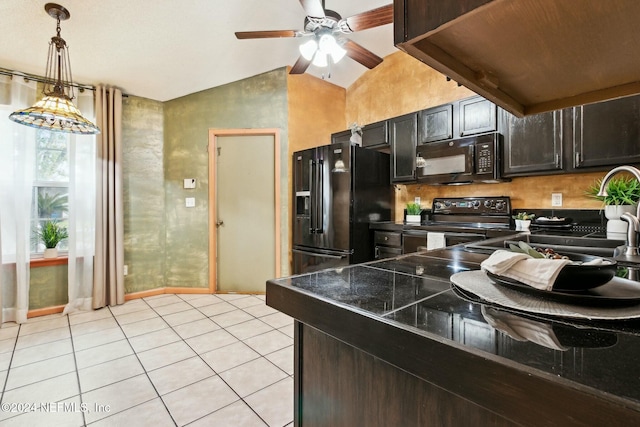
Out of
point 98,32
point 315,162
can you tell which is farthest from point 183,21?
point 315,162

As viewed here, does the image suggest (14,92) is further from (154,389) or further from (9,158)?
(154,389)

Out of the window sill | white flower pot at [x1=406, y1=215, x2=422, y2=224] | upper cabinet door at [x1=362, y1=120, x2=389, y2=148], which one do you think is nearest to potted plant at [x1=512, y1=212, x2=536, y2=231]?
white flower pot at [x1=406, y1=215, x2=422, y2=224]

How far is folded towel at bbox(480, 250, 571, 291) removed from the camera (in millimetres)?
590

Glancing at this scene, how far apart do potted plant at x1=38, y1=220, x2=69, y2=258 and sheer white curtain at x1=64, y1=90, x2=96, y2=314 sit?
0.54 feet

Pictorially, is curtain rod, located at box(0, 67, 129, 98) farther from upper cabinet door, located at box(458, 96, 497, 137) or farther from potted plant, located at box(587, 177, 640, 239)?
potted plant, located at box(587, 177, 640, 239)

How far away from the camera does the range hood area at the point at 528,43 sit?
1.94 ft

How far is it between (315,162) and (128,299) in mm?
2831

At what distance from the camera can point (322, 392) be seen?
2.71ft

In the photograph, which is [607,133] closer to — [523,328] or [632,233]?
[632,233]

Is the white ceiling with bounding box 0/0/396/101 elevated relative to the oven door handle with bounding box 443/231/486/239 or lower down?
elevated

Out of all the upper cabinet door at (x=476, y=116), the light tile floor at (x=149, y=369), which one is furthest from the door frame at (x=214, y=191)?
the upper cabinet door at (x=476, y=116)

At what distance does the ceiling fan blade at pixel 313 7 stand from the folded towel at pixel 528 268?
196 centimetres

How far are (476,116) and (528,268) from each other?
9.04 ft

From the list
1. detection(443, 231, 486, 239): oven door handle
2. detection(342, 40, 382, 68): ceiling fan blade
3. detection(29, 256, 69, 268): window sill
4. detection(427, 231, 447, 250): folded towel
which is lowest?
detection(29, 256, 69, 268): window sill
